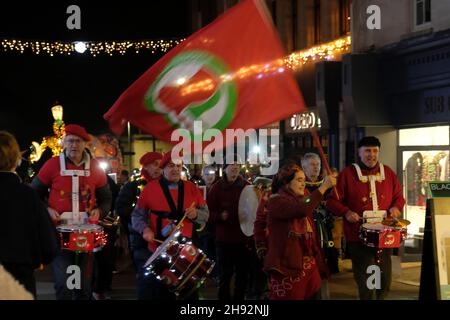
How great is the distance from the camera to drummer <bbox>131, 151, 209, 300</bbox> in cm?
789

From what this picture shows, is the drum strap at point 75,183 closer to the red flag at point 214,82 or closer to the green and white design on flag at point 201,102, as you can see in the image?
the red flag at point 214,82

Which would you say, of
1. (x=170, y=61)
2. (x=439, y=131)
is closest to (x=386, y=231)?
(x=170, y=61)

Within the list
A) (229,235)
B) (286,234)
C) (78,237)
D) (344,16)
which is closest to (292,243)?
(286,234)

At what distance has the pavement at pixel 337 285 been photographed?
1102 centimetres

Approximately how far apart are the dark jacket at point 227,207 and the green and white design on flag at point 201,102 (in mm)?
2953

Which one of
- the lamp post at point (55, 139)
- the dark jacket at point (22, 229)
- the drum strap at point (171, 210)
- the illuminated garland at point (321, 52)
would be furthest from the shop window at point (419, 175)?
the lamp post at point (55, 139)

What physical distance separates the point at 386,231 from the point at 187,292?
225cm

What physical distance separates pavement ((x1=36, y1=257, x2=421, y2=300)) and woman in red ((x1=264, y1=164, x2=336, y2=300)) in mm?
3495

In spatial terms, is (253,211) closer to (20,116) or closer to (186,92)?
(186,92)

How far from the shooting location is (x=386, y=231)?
8.30 metres

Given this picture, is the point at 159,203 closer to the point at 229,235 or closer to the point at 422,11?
the point at 229,235

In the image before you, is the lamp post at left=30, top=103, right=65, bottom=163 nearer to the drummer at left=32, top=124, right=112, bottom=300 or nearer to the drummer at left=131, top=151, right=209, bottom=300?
the drummer at left=32, top=124, right=112, bottom=300
